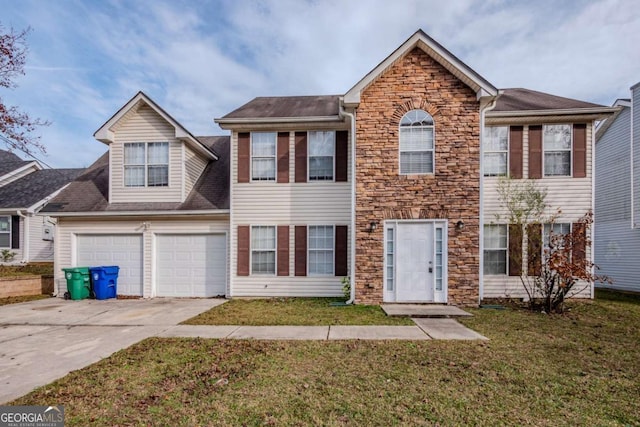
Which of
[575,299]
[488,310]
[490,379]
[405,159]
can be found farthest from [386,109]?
[575,299]

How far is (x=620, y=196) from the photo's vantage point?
13398mm

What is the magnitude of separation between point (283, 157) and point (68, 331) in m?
7.25

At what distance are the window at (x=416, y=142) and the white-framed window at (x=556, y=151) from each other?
4.29 metres

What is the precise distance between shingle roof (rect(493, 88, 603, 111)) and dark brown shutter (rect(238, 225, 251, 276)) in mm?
9126

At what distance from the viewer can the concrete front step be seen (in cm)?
792

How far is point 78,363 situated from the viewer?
16.4 ft

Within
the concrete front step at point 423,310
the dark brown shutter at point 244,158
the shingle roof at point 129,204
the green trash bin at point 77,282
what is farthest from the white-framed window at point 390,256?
the green trash bin at point 77,282

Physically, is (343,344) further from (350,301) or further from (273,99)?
(273,99)

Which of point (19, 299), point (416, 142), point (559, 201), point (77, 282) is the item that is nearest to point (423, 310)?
point (416, 142)

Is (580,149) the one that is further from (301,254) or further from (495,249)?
(301,254)

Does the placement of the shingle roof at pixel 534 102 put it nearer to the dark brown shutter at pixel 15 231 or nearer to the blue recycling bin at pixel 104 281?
the blue recycling bin at pixel 104 281

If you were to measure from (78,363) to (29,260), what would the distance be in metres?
17.4

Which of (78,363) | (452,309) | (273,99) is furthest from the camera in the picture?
(273,99)

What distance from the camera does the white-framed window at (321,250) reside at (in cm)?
1048
